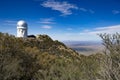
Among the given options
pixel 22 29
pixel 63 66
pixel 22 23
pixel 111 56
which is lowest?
pixel 63 66

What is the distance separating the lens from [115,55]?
41.6ft

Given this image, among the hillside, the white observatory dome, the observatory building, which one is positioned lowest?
the hillside

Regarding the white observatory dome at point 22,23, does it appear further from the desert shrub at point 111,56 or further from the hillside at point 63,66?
the desert shrub at point 111,56

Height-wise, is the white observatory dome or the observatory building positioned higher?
the white observatory dome

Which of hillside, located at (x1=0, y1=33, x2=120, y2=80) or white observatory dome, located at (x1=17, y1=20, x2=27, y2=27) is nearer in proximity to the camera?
hillside, located at (x1=0, y1=33, x2=120, y2=80)

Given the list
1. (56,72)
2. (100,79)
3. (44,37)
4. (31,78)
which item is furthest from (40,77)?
(44,37)

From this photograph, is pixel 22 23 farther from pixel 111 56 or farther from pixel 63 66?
pixel 111 56

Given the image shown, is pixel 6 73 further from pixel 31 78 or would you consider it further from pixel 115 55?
pixel 115 55

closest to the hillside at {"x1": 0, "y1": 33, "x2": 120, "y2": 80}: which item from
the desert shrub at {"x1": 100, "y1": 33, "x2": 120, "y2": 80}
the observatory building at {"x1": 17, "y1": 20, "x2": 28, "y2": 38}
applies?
the desert shrub at {"x1": 100, "y1": 33, "x2": 120, "y2": 80}

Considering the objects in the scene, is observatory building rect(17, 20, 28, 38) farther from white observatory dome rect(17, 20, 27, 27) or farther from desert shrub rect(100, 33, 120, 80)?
desert shrub rect(100, 33, 120, 80)

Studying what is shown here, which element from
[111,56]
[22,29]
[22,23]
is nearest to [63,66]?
[111,56]

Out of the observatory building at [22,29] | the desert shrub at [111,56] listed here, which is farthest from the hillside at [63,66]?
the observatory building at [22,29]

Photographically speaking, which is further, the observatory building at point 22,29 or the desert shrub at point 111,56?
the observatory building at point 22,29

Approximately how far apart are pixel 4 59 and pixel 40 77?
14.9 feet
